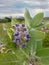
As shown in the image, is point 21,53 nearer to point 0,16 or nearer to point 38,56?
point 38,56

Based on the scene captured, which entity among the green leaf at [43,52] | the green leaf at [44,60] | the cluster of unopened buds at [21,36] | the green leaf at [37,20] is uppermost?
the green leaf at [37,20]

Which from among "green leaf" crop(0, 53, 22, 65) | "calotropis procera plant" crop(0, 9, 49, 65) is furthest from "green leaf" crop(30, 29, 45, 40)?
"green leaf" crop(0, 53, 22, 65)

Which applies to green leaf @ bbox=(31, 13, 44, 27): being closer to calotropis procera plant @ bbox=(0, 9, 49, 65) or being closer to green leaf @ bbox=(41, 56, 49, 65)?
calotropis procera plant @ bbox=(0, 9, 49, 65)

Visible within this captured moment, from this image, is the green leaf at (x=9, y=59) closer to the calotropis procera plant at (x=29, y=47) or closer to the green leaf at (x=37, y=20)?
the calotropis procera plant at (x=29, y=47)

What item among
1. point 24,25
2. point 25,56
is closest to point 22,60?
point 25,56

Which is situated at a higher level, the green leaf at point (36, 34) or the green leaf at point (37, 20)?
the green leaf at point (37, 20)

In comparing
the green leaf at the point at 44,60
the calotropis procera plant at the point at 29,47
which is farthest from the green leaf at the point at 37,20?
the green leaf at the point at 44,60

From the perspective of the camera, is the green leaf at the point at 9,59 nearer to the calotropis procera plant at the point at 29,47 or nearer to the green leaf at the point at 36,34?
the calotropis procera plant at the point at 29,47

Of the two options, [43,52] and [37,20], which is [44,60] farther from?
[37,20]
